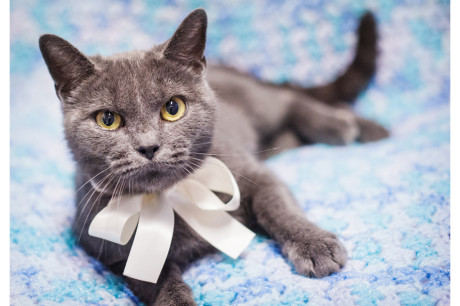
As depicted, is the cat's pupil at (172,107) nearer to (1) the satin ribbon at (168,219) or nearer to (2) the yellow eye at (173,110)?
(2) the yellow eye at (173,110)

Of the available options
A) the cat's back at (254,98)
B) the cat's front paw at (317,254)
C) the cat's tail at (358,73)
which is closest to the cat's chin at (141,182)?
the cat's front paw at (317,254)

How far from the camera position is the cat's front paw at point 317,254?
0.88 m

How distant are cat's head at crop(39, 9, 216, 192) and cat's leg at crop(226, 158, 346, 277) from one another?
218 millimetres

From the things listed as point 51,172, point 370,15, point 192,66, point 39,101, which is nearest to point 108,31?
point 39,101

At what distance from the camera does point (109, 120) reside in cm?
89

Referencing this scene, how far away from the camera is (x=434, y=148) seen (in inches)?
55.9

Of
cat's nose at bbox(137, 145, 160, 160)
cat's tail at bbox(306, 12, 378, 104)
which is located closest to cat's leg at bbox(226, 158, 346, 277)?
cat's nose at bbox(137, 145, 160, 160)

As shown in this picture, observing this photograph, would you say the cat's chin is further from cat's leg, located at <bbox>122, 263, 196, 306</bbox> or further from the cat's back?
the cat's back

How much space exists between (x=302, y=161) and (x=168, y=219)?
0.75m

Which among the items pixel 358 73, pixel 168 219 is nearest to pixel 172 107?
pixel 168 219

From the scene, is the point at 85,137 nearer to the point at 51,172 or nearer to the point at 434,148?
the point at 51,172

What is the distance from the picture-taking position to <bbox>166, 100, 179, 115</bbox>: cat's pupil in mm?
912

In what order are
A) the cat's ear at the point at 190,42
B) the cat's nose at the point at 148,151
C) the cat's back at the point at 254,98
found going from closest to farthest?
the cat's nose at the point at 148,151
the cat's ear at the point at 190,42
the cat's back at the point at 254,98

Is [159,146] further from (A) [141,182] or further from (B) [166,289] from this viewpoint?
(B) [166,289]
